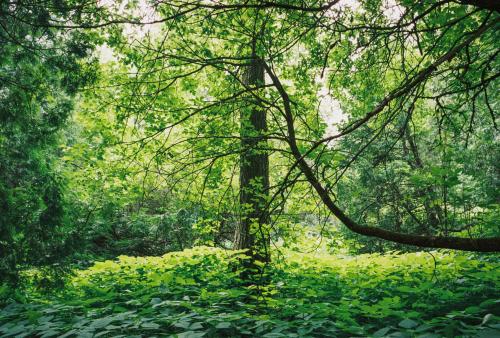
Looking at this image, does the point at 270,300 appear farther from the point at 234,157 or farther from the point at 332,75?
the point at 234,157

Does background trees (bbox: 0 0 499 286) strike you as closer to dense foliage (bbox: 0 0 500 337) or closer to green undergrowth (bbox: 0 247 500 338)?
dense foliage (bbox: 0 0 500 337)

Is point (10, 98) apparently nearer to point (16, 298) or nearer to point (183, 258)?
point (16, 298)

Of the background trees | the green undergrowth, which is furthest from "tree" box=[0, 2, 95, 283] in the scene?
the green undergrowth

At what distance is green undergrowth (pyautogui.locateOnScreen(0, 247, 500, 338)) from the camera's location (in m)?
2.35

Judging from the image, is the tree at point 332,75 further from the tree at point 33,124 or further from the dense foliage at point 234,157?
the tree at point 33,124

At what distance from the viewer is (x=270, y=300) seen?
3.02 meters

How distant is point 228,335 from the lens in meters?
2.94

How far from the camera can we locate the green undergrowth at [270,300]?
2352 mm

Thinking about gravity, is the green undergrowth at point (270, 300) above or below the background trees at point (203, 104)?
below

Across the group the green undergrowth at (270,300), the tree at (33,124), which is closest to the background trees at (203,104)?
the tree at (33,124)

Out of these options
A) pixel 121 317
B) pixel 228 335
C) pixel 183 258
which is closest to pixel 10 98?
pixel 183 258

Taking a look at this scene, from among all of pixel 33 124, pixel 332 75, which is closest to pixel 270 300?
pixel 332 75

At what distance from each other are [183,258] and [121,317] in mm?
2980

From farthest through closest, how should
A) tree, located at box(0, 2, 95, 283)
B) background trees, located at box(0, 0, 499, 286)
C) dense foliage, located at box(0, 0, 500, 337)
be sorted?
1. tree, located at box(0, 2, 95, 283)
2. background trees, located at box(0, 0, 499, 286)
3. dense foliage, located at box(0, 0, 500, 337)
